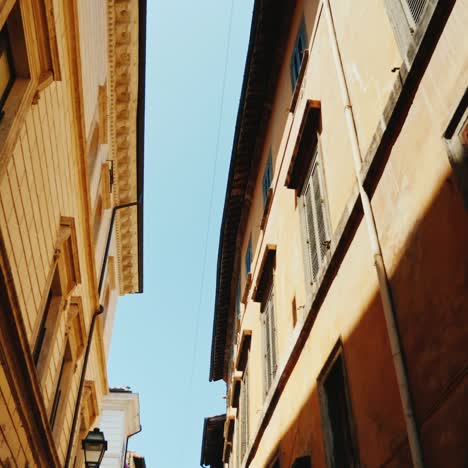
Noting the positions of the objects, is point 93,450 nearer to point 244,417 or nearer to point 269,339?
point 269,339

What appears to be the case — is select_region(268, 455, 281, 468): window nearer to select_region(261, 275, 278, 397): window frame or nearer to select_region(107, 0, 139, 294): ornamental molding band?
select_region(261, 275, 278, 397): window frame

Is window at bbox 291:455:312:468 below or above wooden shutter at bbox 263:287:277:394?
below

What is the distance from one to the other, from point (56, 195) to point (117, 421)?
A: 785 inches

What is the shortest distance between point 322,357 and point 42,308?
13.0 feet

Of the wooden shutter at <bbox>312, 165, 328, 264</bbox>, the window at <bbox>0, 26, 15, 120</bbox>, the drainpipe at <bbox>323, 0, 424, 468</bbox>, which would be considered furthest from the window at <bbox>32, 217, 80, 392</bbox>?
the drainpipe at <bbox>323, 0, 424, 468</bbox>

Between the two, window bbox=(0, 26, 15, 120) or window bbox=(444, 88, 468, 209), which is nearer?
window bbox=(444, 88, 468, 209)

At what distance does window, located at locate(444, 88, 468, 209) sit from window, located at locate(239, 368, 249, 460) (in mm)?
9567

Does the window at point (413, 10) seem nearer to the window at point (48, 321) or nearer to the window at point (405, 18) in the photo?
the window at point (405, 18)

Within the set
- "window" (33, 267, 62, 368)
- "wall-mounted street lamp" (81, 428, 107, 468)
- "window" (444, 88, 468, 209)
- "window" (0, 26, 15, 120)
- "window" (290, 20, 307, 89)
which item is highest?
"window" (290, 20, 307, 89)

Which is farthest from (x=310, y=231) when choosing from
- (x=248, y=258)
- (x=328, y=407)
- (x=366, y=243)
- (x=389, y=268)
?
(x=248, y=258)

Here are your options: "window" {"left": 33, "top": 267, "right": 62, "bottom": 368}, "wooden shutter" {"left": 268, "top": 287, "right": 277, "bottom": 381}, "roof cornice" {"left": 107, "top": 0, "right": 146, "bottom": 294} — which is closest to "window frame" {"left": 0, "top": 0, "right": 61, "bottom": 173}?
"window" {"left": 33, "top": 267, "right": 62, "bottom": 368}

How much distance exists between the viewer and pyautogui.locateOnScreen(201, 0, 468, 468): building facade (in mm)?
3662

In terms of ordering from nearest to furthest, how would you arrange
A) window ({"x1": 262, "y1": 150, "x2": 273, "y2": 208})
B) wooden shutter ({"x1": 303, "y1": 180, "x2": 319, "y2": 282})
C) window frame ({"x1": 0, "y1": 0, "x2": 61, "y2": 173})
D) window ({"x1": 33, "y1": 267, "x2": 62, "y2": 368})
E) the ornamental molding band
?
window frame ({"x1": 0, "y1": 0, "x2": 61, "y2": 173}) < wooden shutter ({"x1": 303, "y1": 180, "x2": 319, "y2": 282}) < window ({"x1": 33, "y1": 267, "x2": 62, "y2": 368}) < window ({"x1": 262, "y1": 150, "x2": 273, "y2": 208}) < the ornamental molding band

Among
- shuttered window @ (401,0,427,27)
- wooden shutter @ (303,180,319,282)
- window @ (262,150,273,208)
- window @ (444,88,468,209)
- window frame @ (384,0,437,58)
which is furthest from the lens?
window @ (262,150,273,208)
